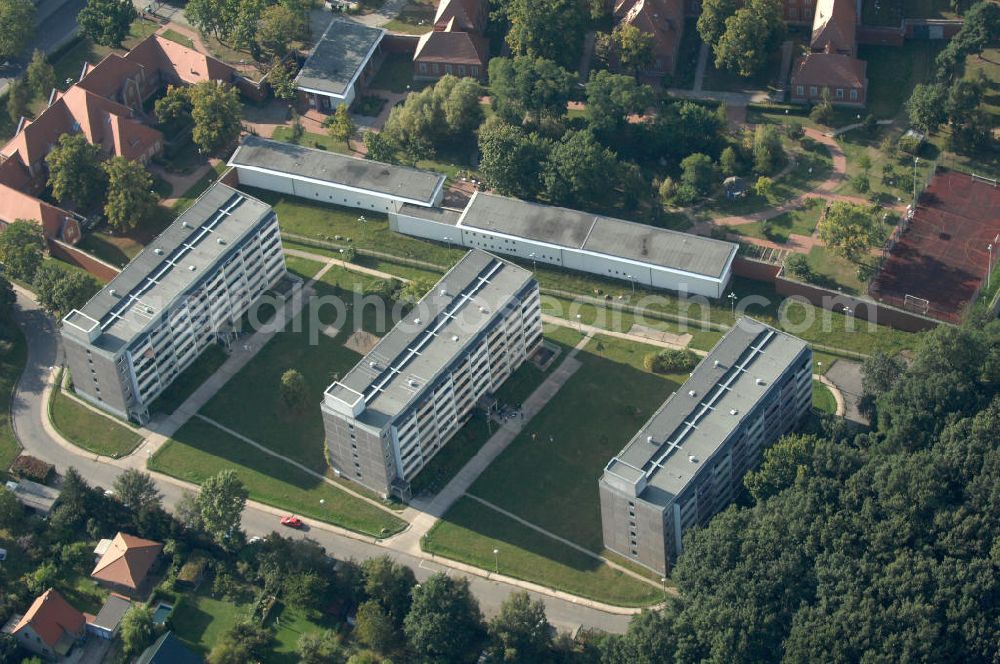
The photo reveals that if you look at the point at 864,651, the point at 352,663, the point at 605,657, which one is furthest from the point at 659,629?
the point at 352,663

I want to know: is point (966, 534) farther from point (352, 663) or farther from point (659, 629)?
point (352, 663)

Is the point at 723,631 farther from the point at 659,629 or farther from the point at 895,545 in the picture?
the point at 895,545

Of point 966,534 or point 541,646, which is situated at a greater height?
point 966,534

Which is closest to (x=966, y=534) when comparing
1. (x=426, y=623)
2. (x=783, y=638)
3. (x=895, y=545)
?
(x=895, y=545)

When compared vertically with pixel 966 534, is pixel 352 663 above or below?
below

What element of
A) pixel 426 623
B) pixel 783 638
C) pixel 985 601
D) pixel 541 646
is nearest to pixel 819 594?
pixel 783 638

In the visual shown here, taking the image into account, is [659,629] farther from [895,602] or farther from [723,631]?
[895,602]

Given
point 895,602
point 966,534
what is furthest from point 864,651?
point 966,534
